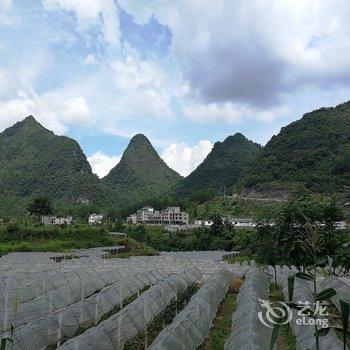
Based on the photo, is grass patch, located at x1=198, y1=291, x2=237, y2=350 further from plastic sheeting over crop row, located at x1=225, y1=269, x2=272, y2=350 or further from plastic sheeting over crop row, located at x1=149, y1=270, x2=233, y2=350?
plastic sheeting over crop row, located at x1=225, y1=269, x2=272, y2=350

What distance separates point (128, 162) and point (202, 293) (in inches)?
6112

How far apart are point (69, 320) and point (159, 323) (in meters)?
2.69

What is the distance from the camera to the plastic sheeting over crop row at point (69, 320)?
31.3ft

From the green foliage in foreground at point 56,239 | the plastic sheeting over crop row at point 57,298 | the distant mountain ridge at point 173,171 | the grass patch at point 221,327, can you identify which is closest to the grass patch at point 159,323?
the grass patch at point 221,327

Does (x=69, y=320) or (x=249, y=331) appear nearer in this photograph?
(x=249, y=331)

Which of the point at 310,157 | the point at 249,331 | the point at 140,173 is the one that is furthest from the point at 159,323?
the point at 140,173

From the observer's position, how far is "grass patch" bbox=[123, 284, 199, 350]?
10542mm

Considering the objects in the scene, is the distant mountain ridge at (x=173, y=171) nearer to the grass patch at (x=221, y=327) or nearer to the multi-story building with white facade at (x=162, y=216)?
the multi-story building with white facade at (x=162, y=216)

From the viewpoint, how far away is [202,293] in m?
14.2

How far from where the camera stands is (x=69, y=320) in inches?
450

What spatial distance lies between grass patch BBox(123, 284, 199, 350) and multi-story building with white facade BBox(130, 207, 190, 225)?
7397 cm

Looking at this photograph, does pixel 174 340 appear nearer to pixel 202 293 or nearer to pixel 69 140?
pixel 202 293

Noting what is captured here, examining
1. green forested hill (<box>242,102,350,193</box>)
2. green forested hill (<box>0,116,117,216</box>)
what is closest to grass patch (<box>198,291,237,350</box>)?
green forested hill (<box>242,102,350,193</box>)
